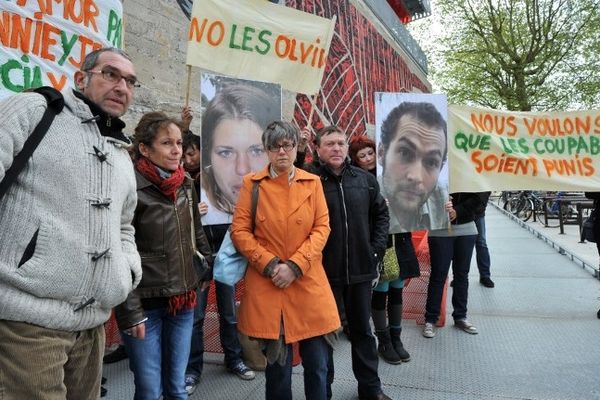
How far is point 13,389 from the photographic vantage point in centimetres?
137

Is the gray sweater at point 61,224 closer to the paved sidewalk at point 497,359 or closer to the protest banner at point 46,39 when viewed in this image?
the protest banner at point 46,39

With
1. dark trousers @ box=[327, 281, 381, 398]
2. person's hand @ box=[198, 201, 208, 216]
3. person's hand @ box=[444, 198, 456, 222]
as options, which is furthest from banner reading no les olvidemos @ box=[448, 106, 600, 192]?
person's hand @ box=[198, 201, 208, 216]

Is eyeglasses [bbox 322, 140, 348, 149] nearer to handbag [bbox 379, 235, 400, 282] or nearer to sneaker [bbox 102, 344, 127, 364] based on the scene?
handbag [bbox 379, 235, 400, 282]

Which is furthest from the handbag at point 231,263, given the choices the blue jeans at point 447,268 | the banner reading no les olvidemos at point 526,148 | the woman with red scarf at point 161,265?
the banner reading no les olvidemos at point 526,148

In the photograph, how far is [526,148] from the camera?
14.6 feet

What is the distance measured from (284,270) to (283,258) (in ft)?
0.32

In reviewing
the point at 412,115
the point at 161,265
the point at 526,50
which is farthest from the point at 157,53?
the point at 526,50

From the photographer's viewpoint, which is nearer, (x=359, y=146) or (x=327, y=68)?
(x=359, y=146)

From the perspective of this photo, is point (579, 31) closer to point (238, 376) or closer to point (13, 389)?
point (238, 376)

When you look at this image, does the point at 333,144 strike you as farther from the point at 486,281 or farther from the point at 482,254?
the point at 486,281

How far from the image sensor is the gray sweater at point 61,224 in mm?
1378

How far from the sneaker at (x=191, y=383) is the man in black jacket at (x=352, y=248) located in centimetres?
97

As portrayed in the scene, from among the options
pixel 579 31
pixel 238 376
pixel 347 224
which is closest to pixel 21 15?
pixel 347 224

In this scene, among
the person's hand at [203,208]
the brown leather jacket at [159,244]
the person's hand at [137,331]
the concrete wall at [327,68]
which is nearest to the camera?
the person's hand at [137,331]
